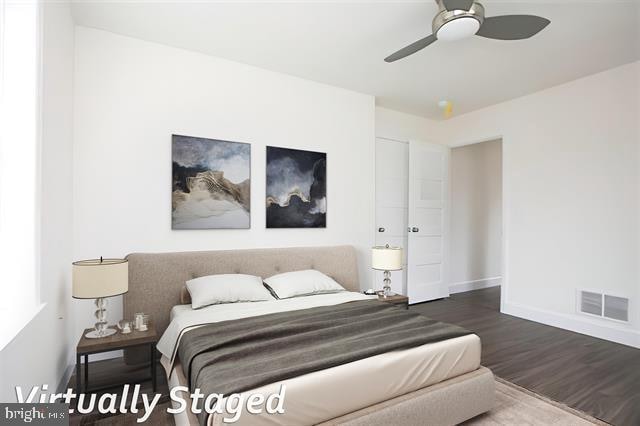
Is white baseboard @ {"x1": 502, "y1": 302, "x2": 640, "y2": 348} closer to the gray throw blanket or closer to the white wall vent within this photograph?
the white wall vent

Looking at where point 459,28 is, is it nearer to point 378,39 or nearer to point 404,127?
point 378,39

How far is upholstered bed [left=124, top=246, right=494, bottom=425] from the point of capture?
1442mm

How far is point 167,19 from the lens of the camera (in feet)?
8.40

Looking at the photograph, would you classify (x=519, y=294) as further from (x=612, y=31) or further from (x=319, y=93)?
(x=319, y=93)

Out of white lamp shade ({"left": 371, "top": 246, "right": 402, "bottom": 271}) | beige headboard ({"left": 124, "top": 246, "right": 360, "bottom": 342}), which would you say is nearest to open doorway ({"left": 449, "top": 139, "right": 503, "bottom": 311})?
white lamp shade ({"left": 371, "top": 246, "right": 402, "bottom": 271})

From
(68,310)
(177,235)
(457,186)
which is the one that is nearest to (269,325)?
(177,235)

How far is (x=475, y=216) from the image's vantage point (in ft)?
18.6

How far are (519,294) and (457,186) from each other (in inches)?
78.0

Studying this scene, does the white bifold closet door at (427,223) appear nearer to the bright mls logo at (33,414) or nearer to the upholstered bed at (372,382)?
the upholstered bed at (372,382)

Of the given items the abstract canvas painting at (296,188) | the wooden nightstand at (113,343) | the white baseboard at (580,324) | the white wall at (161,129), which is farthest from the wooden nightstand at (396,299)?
the wooden nightstand at (113,343)

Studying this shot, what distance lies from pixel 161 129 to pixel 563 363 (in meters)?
4.04

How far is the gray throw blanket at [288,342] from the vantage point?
1.48m

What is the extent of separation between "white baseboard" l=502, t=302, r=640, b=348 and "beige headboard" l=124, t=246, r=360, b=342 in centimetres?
219

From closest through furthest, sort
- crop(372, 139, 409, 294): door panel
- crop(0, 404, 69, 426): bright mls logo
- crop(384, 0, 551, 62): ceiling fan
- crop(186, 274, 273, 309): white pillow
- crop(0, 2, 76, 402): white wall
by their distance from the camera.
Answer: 1. crop(0, 404, 69, 426): bright mls logo
2. crop(0, 2, 76, 402): white wall
3. crop(384, 0, 551, 62): ceiling fan
4. crop(186, 274, 273, 309): white pillow
5. crop(372, 139, 409, 294): door panel
